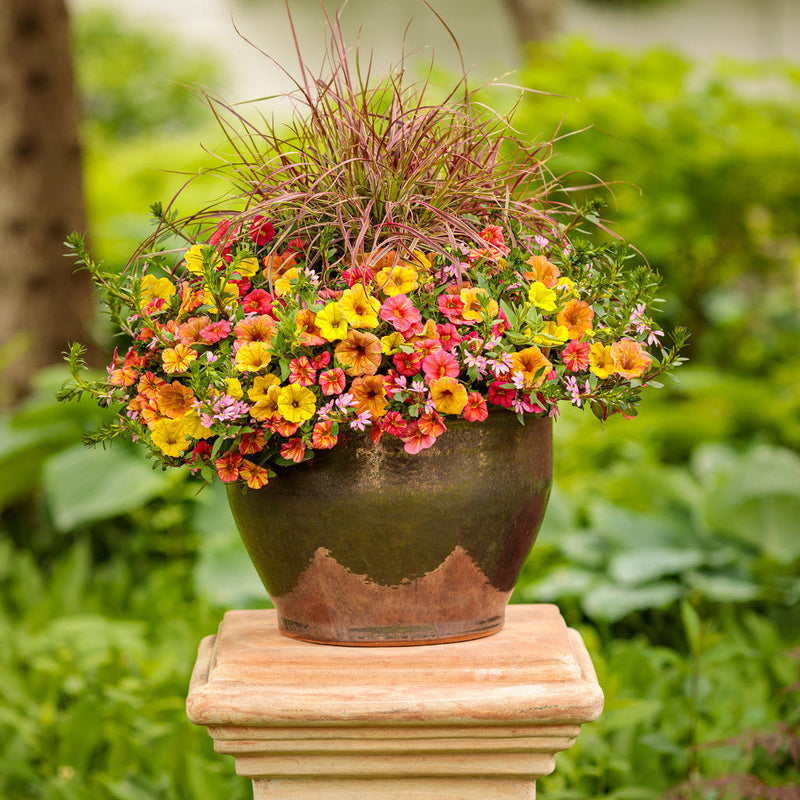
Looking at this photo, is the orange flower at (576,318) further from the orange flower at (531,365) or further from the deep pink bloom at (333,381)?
the deep pink bloom at (333,381)

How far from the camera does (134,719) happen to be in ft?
7.68

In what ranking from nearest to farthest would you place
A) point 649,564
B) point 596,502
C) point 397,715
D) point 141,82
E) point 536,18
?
point 397,715
point 649,564
point 596,502
point 536,18
point 141,82

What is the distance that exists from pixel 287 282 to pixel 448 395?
268mm

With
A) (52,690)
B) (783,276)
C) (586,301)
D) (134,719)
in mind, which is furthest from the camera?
(783,276)

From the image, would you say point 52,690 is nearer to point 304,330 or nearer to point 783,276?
point 304,330

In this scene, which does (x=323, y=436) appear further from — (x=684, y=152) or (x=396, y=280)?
(x=684, y=152)

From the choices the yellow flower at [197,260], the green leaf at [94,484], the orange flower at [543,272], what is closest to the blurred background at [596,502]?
the green leaf at [94,484]

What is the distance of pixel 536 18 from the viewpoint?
7367mm

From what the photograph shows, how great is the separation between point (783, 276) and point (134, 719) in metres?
4.22

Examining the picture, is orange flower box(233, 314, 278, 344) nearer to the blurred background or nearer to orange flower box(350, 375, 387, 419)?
orange flower box(350, 375, 387, 419)

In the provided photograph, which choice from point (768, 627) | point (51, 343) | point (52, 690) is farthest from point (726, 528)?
point (51, 343)

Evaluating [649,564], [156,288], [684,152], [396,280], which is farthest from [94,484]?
[684,152]

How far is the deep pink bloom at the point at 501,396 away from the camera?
4.11 ft

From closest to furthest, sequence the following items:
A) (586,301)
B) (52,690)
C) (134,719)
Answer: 1. (586,301)
2. (134,719)
3. (52,690)
